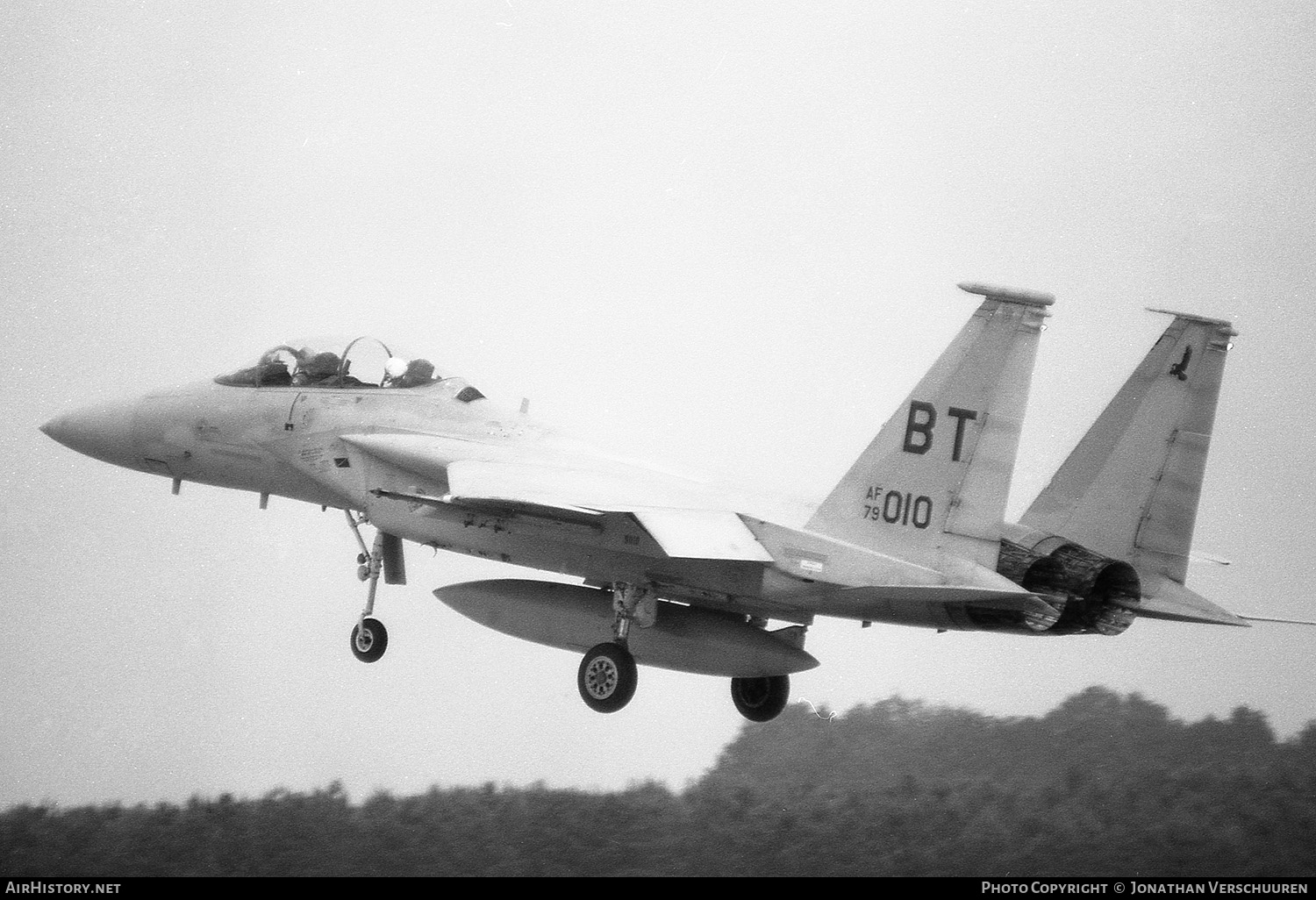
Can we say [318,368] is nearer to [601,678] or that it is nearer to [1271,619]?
[601,678]

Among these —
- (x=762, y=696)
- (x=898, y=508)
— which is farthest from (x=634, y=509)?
(x=762, y=696)

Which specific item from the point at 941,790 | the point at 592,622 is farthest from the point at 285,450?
the point at 941,790

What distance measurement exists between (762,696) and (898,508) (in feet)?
11.7

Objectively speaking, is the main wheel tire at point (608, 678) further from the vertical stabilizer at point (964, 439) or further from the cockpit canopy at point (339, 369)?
the cockpit canopy at point (339, 369)

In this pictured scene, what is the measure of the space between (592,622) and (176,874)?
3.93m

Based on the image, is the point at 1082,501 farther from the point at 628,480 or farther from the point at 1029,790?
the point at 628,480

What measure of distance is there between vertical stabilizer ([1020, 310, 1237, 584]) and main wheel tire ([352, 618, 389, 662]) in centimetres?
577

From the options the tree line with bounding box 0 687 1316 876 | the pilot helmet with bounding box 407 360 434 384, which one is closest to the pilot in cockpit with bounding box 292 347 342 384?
the pilot helmet with bounding box 407 360 434 384

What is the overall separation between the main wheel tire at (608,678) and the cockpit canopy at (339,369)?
301 centimetres

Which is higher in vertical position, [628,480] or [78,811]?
[628,480]

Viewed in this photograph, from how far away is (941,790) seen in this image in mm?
12609

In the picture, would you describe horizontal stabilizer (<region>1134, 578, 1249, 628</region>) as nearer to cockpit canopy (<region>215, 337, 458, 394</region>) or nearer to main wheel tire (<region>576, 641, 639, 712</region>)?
main wheel tire (<region>576, 641, 639, 712</region>)
